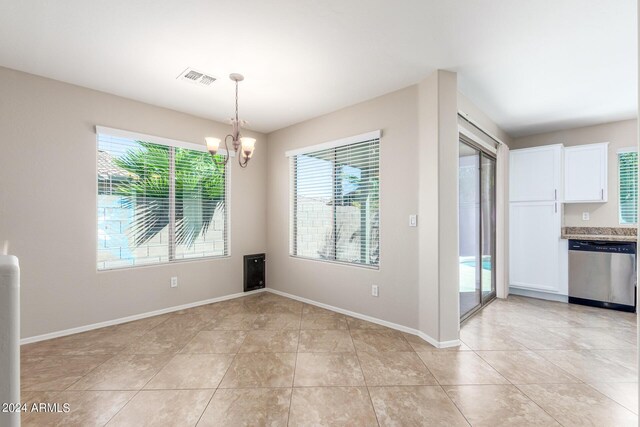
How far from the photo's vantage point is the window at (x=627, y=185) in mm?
4055

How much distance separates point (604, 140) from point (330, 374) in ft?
17.3

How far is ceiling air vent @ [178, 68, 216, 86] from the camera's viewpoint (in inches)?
108

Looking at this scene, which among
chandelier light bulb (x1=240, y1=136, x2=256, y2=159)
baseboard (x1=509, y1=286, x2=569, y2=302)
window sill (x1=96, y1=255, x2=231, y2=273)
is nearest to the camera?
chandelier light bulb (x1=240, y1=136, x2=256, y2=159)

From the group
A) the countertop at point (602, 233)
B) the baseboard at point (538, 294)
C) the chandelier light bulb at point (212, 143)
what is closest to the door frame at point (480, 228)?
the baseboard at point (538, 294)

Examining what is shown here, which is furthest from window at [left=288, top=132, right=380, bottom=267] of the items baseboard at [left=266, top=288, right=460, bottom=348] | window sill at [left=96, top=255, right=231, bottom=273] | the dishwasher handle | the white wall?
the dishwasher handle

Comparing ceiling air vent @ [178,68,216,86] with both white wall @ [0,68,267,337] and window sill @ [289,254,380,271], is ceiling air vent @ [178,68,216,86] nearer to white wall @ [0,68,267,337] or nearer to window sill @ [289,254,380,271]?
white wall @ [0,68,267,337]

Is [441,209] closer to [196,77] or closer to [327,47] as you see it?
[327,47]

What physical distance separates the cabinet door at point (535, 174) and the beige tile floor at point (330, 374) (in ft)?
6.23

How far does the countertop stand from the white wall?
5808mm

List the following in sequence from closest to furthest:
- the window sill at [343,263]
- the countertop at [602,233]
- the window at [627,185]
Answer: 1. the window sill at [343,263]
2. the countertop at [602,233]
3. the window at [627,185]

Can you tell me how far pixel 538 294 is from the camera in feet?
14.5

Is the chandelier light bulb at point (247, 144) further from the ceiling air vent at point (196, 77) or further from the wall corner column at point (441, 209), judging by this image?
the wall corner column at point (441, 209)

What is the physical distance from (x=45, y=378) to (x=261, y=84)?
3153mm

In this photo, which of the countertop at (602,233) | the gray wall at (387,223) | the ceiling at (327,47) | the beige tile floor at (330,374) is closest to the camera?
the beige tile floor at (330,374)
